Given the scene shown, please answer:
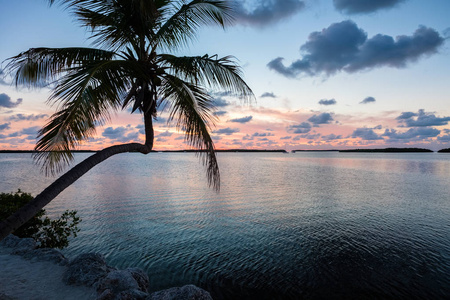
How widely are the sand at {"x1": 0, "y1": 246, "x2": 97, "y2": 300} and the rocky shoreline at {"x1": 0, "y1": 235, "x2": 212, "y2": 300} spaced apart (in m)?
0.13

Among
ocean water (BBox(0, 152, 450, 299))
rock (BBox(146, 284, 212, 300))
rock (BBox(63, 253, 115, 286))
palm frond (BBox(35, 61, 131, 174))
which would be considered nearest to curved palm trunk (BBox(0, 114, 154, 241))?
palm frond (BBox(35, 61, 131, 174))

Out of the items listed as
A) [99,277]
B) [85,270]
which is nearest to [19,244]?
[85,270]

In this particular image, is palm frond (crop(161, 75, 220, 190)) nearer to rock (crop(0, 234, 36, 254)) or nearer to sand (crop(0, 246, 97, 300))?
sand (crop(0, 246, 97, 300))

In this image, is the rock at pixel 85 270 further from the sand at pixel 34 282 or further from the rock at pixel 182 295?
the rock at pixel 182 295

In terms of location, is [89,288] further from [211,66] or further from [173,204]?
[173,204]

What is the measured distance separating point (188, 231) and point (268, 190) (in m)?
17.6

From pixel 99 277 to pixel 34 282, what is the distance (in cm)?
180

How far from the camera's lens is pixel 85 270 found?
809 centimetres

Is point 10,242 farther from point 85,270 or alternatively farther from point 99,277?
point 99,277

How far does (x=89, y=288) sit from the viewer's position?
24.7 feet

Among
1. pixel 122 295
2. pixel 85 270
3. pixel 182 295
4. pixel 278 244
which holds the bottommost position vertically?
pixel 278 244

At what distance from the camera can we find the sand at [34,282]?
6.96 metres

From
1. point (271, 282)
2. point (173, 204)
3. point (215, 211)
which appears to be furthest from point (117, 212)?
point (271, 282)

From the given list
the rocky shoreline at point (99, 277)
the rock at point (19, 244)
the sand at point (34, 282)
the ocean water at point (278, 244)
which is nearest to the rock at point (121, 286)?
the rocky shoreline at point (99, 277)
